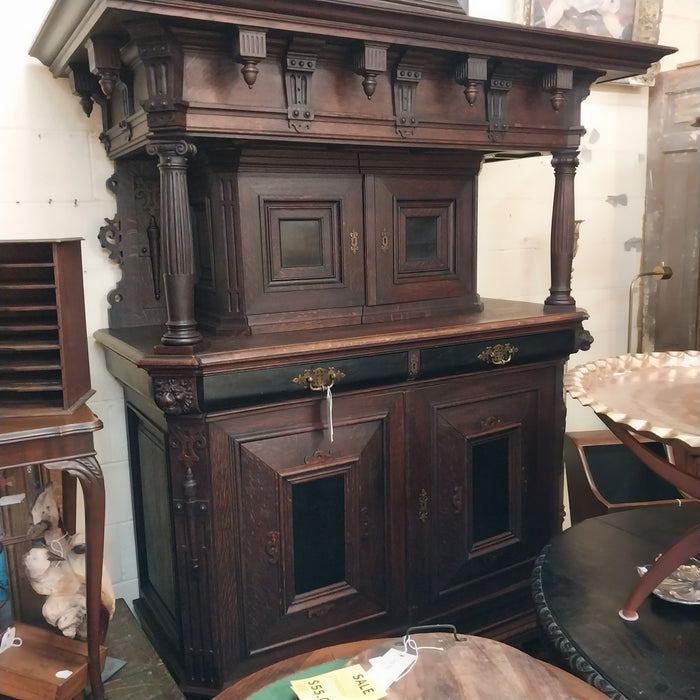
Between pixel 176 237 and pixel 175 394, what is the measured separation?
0.38 m

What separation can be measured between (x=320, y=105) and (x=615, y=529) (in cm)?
146

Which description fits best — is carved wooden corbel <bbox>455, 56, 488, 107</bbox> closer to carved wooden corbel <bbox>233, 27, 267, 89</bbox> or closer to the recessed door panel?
Result: carved wooden corbel <bbox>233, 27, 267, 89</bbox>

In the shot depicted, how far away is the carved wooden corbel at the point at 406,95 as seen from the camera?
6.11ft

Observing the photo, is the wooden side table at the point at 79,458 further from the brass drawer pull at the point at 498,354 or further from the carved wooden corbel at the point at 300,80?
the brass drawer pull at the point at 498,354

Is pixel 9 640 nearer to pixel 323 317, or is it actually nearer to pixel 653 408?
pixel 323 317

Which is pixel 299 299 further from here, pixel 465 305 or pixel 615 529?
pixel 615 529

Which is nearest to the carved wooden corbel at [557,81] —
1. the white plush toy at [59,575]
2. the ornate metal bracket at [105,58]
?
the ornate metal bracket at [105,58]

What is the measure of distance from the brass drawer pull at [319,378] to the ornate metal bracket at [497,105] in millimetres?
841

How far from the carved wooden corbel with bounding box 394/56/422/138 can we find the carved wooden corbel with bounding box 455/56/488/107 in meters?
0.12

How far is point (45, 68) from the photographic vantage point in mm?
2061

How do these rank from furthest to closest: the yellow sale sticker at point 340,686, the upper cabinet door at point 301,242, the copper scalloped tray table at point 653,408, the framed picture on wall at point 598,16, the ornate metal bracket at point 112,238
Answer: the framed picture on wall at point 598,16 → the ornate metal bracket at point 112,238 → the upper cabinet door at point 301,242 → the copper scalloped tray table at point 653,408 → the yellow sale sticker at point 340,686

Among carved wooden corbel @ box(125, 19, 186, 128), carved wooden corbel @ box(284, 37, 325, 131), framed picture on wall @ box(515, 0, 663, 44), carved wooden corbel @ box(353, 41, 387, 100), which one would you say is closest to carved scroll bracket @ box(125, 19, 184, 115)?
carved wooden corbel @ box(125, 19, 186, 128)

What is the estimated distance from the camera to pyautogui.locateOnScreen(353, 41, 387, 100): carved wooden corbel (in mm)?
1731

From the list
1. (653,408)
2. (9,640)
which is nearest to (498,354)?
(653,408)
